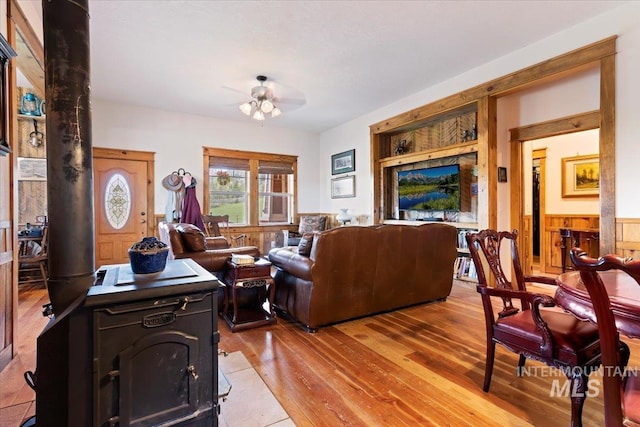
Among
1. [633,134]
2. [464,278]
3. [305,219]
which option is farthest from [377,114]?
[633,134]

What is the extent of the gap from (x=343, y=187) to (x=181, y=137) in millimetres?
3347

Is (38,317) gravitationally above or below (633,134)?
below

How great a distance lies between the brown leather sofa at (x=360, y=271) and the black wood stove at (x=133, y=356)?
54.3 inches

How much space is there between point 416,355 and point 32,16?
170 inches

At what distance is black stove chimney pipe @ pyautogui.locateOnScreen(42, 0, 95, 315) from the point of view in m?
1.32

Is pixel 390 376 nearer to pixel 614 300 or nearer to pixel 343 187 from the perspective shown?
pixel 614 300

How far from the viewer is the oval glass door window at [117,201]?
5504 millimetres

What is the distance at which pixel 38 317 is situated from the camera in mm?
3217

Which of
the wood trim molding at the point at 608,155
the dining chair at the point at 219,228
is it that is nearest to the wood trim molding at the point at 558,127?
the wood trim molding at the point at 608,155

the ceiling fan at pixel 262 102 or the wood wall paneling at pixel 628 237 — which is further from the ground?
the ceiling fan at pixel 262 102

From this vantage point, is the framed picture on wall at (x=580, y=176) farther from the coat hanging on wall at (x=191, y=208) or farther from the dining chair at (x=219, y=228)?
the coat hanging on wall at (x=191, y=208)

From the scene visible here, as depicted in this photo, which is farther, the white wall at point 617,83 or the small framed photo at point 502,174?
the small framed photo at point 502,174

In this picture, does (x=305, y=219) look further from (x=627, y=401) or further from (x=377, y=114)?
(x=627, y=401)

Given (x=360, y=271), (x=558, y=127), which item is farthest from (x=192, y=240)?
(x=558, y=127)
